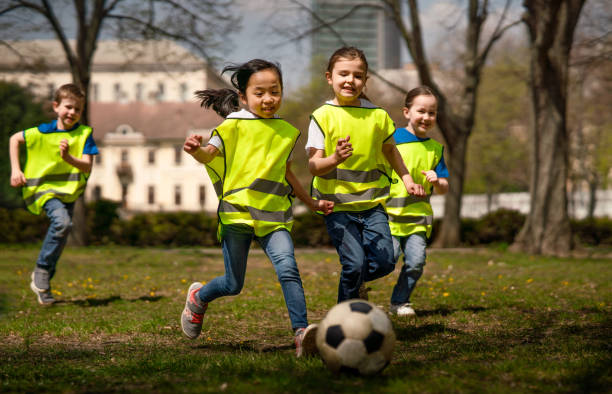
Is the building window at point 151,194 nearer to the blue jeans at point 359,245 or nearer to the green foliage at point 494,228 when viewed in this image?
the green foliage at point 494,228

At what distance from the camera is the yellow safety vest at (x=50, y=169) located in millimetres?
6930

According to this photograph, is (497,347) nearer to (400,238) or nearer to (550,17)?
(400,238)

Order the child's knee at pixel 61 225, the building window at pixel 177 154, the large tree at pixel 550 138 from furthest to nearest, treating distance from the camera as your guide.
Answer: the building window at pixel 177 154 < the large tree at pixel 550 138 < the child's knee at pixel 61 225

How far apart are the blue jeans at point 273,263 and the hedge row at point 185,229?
14.5 meters

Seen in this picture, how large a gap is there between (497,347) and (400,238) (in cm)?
180

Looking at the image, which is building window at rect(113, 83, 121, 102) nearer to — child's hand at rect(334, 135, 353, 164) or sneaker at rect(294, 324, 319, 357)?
child's hand at rect(334, 135, 353, 164)

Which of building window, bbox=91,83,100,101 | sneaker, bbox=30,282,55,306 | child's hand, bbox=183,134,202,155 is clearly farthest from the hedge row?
building window, bbox=91,83,100,101

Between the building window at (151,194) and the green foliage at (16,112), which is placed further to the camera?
the building window at (151,194)

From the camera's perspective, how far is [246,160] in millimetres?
4367

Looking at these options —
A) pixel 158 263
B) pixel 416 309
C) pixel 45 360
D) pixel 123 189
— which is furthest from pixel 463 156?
pixel 123 189

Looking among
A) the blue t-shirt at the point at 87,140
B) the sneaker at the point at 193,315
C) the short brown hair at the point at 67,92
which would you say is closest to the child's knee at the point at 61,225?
the blue t-shirt at the point at 87,140

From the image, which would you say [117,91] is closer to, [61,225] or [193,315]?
[61,225]

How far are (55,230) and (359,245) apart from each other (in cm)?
381

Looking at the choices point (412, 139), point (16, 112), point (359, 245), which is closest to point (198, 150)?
point (359, 245)
